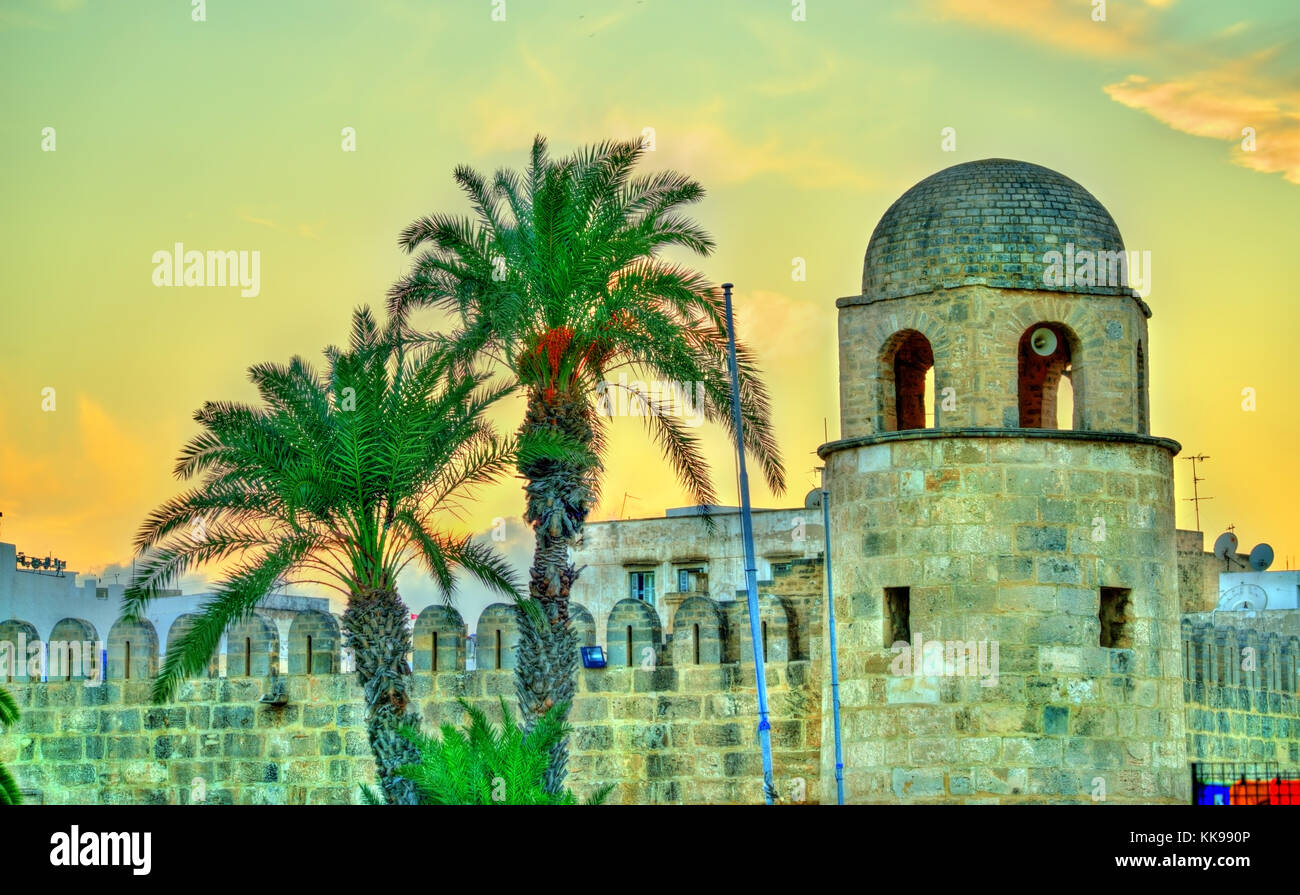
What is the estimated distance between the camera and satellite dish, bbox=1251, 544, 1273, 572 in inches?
1567

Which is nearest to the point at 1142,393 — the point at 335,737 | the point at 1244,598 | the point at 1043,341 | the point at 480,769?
the point at 1043,341

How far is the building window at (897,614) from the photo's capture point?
19844 mm

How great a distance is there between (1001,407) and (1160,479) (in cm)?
175

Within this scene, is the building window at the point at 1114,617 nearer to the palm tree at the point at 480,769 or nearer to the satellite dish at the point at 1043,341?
the satellite dish at the point at 1043,341

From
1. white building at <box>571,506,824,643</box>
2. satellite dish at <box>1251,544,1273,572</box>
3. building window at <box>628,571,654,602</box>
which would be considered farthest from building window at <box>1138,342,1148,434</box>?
building window at <box>628,571,654,602</box>

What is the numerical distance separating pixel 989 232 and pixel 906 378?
216 cm

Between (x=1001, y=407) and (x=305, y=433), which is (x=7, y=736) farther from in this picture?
(x=1001, y=407)

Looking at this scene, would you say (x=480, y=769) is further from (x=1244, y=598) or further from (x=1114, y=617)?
(x=1244, y=598)

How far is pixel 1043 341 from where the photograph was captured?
68.1 ft

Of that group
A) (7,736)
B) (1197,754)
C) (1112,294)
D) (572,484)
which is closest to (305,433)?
(572,484)

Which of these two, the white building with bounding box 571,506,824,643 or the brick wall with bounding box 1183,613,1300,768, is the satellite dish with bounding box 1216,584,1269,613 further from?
the brick wall with bounding box 1183,613,1300,768

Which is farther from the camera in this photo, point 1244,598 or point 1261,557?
point 1261,557

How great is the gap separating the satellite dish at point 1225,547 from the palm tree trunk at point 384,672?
24.7 m

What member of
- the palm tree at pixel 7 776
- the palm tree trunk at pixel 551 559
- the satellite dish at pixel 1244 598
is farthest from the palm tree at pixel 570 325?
the satellite dish at pixel 1244 598
